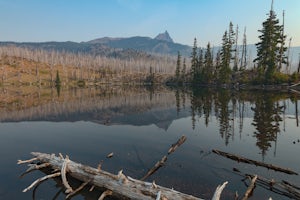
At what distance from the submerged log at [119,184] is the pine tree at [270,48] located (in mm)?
75044

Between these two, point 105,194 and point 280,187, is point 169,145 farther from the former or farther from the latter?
point 105,194

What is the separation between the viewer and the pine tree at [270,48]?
7512 centimetres

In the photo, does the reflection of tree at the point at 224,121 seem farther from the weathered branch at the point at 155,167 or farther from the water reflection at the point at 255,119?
the weathered branch at the point at 155,167

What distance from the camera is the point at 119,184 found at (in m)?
12.5

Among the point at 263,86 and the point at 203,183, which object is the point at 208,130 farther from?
the point at 263,86

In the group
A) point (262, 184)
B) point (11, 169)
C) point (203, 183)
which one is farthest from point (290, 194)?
point (11, 169)

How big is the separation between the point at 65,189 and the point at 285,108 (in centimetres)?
3924

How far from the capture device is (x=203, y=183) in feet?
50.3

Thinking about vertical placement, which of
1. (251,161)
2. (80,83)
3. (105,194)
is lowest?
(80,83)

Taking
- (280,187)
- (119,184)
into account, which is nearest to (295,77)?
(280,187)

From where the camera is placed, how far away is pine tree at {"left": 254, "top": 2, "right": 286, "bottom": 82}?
75.1 metres

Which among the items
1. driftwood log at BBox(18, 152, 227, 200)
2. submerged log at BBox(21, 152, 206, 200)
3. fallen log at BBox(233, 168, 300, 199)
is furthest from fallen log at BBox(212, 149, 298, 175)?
submerged log at BBox(21, 152, 206, 200)

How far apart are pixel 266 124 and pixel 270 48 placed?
55.4m

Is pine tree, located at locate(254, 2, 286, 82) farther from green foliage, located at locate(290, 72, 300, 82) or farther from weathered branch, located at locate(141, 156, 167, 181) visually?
weathered branch, located at locate(141, 156, 167, 181)
